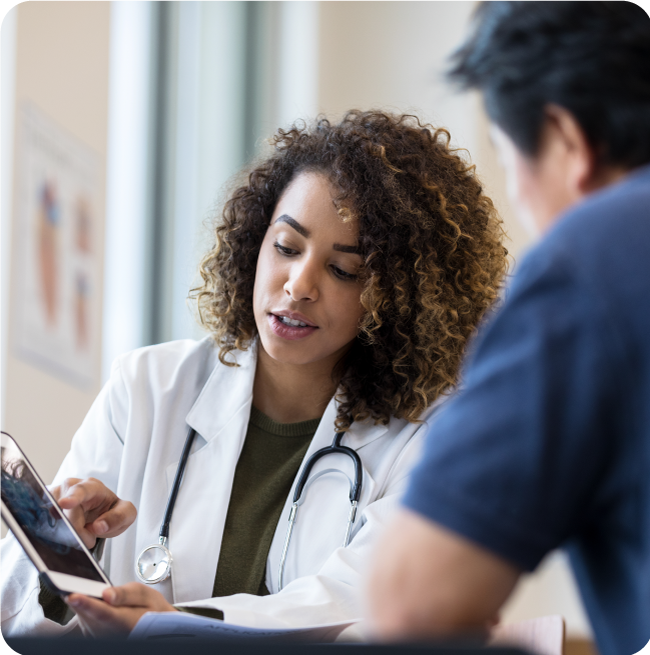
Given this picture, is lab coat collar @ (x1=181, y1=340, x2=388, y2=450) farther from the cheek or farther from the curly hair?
the cheek

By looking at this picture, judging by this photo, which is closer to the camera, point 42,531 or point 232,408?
point 42,531

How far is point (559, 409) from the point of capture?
518 millimetres

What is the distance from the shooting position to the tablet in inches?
34.9

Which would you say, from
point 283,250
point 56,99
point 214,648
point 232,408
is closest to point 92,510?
point 232,408

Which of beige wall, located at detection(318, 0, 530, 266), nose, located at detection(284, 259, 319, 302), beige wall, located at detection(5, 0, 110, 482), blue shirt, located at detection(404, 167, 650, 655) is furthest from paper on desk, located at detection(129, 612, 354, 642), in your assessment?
beige wall, located at detection(318, 0, 530, 266)

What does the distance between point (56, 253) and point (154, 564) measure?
129cm

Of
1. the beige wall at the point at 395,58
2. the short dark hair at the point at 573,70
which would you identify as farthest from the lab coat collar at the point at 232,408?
the beige wall at the point at 395,58

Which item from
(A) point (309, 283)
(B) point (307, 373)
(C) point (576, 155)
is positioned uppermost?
(C) point (576, 155)

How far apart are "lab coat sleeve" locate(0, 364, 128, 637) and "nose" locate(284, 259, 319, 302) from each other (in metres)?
0.39

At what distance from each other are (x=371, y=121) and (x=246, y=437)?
2.30 ft

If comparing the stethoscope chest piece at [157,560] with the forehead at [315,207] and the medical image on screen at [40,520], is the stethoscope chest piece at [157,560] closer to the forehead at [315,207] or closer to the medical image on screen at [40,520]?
the medical image on screen at [40,520]

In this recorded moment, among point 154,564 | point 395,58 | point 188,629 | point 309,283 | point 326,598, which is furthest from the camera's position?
point 395,58

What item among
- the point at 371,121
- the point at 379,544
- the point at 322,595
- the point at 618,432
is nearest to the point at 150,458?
the point at 322,595

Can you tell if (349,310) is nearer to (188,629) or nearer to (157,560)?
(157,560)
